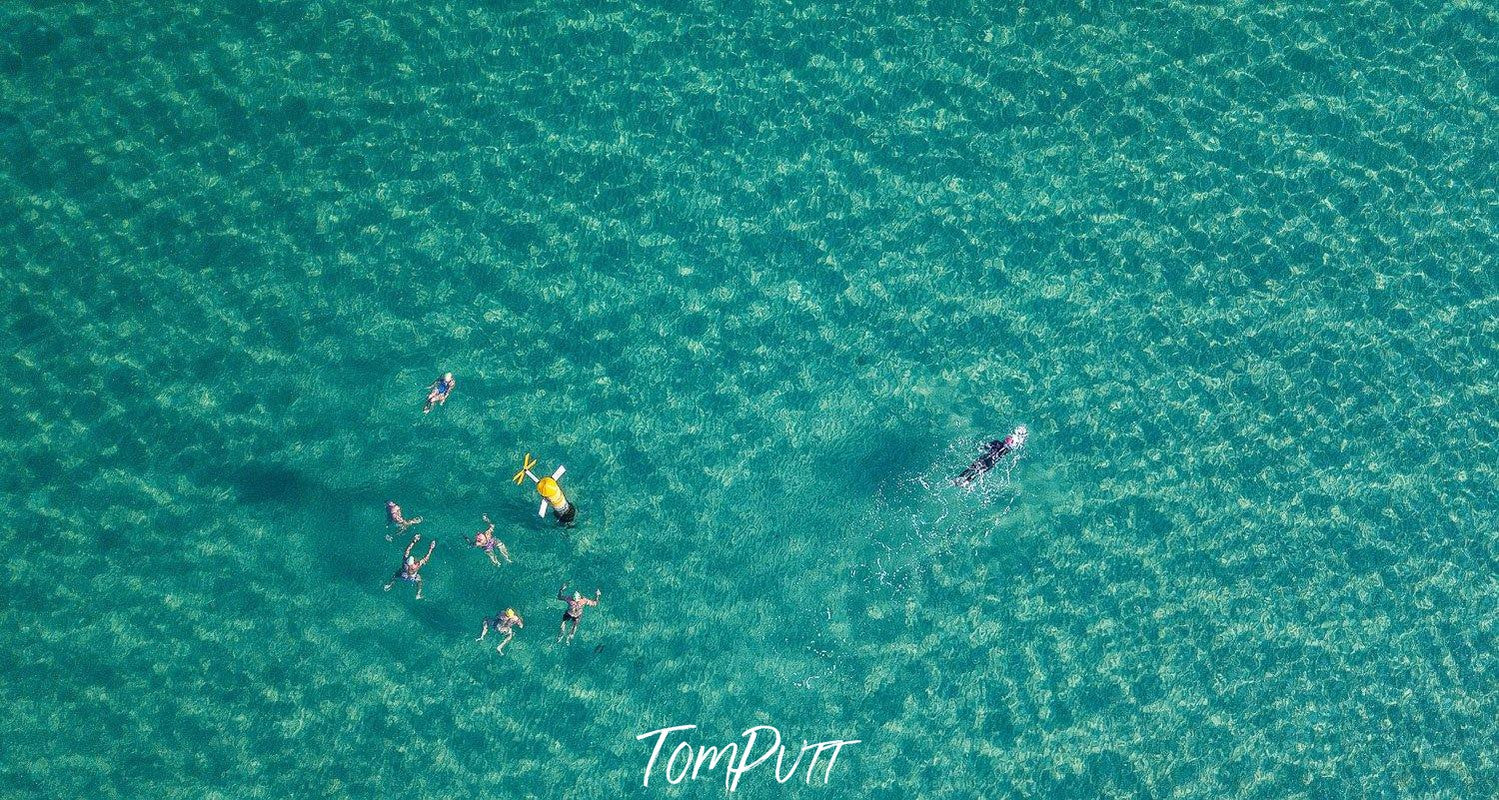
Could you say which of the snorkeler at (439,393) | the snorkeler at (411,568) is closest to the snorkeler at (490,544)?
the snorkeler at (411,568)

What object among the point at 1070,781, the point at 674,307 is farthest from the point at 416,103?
the point at 1070,781

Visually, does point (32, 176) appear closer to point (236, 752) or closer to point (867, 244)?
point (236, 752)

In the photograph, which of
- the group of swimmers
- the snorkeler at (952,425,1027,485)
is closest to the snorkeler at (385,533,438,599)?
the group of swimmers

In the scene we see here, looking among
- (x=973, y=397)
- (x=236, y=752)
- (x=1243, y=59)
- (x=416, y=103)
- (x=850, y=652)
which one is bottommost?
(x=236, y=752)

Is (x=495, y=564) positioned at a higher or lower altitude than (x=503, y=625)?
higher

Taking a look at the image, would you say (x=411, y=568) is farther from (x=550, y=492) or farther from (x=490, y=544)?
(x=550, y=492)

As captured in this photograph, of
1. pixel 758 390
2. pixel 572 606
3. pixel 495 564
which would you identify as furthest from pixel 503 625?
pixel 758 390

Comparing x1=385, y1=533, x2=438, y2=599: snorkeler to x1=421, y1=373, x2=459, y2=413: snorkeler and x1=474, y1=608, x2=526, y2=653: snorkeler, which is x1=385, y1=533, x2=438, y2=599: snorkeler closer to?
x1=474, y1=608, x2=526, y2=653: snorkeler
